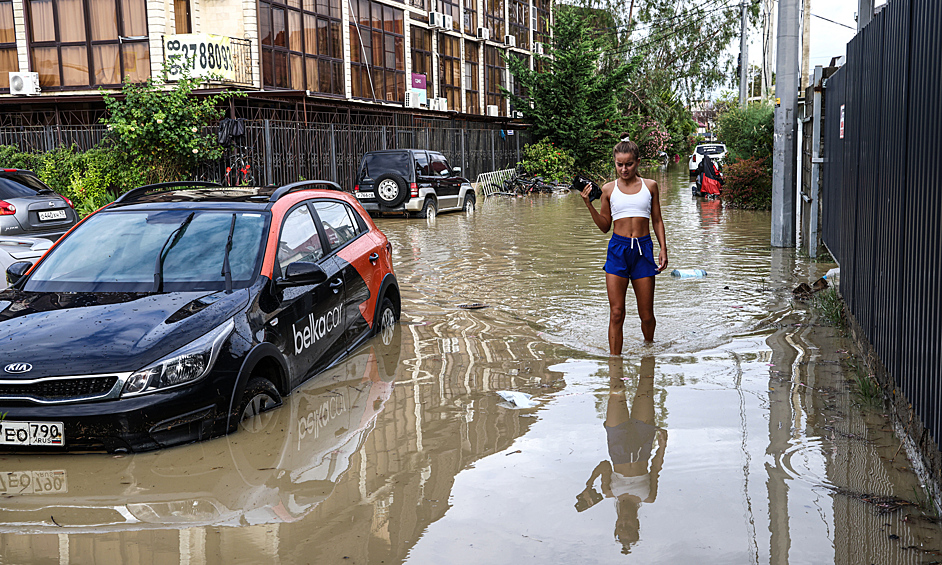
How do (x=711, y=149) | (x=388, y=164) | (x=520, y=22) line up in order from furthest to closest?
1. (x=520, y=22)
2. (x=711, y=149)
3. (x=388, y=164)

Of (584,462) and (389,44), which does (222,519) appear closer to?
(584,462)

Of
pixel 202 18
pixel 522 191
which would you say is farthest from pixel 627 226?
pixel 522 191

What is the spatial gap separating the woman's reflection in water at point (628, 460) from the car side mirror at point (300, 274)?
2.20 meters

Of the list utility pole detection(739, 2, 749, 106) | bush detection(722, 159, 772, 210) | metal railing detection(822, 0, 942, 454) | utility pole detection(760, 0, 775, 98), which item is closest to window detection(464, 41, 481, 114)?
utility pole detection(739, 2, 749, 106)

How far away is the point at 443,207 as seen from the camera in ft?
76.9

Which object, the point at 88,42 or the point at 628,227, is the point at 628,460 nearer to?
the point at 628,227

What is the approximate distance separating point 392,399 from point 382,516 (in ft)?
6.85

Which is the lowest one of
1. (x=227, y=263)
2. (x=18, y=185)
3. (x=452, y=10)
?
(x=227, y=263)

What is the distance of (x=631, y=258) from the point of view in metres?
6.97

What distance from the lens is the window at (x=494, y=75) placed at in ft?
145

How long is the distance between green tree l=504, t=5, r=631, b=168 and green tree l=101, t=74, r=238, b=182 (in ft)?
71.0

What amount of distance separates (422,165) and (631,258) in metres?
16.1

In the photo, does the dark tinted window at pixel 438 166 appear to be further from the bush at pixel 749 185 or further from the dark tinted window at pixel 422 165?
the bush at pixel 749 185

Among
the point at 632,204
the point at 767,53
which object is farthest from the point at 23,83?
the point at 767,53
